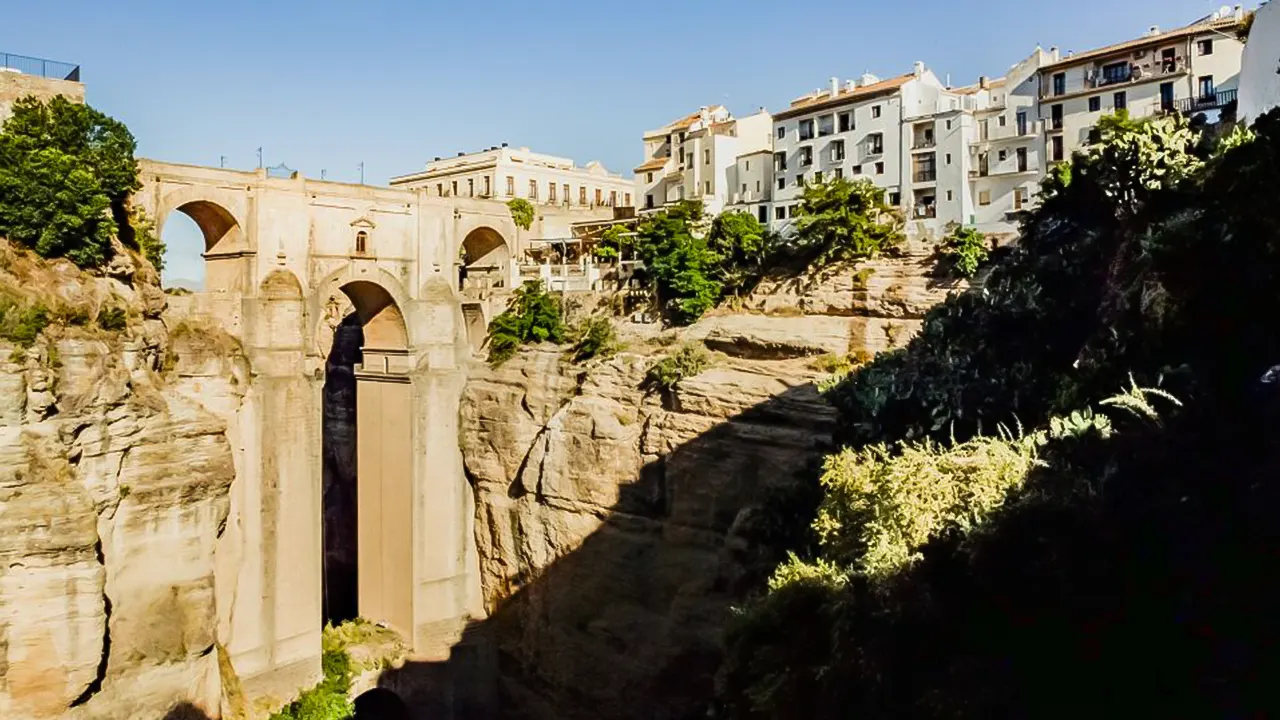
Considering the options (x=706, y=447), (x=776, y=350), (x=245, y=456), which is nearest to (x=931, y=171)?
(x=776, y=350)

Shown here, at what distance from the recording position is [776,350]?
22.8 metres

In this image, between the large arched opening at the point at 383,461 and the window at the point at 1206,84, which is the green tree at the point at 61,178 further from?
the window at the point at 1206,84

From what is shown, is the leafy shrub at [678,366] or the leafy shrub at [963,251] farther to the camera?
the leafy shrub at [678,366]

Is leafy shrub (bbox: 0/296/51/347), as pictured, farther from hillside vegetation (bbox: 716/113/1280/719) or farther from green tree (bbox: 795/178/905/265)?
green tree (bbox: 795/178/905/265)

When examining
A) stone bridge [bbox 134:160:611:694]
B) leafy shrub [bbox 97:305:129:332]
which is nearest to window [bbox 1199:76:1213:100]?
stone bridge [bbox 134:160:611:694]

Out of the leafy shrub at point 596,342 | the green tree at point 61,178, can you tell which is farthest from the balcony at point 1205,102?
the green tree at point 61,178

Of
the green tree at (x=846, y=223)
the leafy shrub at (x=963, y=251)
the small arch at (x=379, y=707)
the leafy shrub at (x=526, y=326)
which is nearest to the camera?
the leafy shrub at (x=963, y=251)

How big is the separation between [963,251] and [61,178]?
1852 centimetres

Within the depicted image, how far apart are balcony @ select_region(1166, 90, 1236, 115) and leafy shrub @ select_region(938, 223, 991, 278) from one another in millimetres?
4698

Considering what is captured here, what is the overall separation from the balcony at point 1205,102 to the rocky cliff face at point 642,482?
6.45m

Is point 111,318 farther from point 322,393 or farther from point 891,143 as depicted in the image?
point 891,143

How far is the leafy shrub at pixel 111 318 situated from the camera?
64.3 ft

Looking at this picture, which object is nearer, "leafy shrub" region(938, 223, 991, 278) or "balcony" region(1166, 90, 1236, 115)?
"balcony" region(1166, 90, 1236, 115)

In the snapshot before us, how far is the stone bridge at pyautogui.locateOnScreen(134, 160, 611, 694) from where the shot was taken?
22.6 metres
